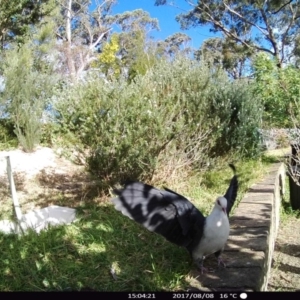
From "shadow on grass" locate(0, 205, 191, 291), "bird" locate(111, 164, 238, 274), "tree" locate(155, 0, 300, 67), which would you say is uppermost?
"tree" locate(155, 0, 300, 67)

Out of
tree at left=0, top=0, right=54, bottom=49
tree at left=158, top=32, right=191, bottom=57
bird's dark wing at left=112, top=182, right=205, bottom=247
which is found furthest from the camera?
tree at left=0, top=0, right=54, bottom=49

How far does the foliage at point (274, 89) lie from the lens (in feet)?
14.5

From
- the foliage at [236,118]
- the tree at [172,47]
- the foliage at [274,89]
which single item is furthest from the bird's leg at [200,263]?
the foliage at [274,89]

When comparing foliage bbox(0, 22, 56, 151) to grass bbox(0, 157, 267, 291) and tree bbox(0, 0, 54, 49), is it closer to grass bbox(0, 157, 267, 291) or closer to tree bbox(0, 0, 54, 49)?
tree bbox(0, 0, 54, 49)

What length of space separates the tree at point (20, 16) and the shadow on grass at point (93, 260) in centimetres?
439

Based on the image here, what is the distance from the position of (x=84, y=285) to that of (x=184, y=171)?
5.96 ft

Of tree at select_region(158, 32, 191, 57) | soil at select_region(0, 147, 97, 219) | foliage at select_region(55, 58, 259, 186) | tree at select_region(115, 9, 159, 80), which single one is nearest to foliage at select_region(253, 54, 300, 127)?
tree at select_region(158, 32, 191, 57)

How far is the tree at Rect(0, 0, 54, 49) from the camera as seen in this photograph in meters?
5.43

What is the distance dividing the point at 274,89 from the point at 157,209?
396cm

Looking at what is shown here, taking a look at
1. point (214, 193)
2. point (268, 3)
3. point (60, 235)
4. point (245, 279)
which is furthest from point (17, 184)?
point (268, 3)

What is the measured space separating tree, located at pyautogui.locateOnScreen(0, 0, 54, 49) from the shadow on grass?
439 cm

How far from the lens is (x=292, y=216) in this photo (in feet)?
9.89

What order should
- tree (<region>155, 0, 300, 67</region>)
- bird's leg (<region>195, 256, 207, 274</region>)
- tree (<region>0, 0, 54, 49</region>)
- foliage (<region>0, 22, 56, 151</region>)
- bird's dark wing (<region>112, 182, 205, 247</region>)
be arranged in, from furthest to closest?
tree (<region>155, 0, 300, 67</region>) < tree (<region>0, 0, 54, 49</region>) < foliage (<region>0, 22, 56, 151</region>) < bird's leg (<region>195, 256, 207, 274</region>) < bird's dark wing (<region>112, 182, 205, 247</region>)

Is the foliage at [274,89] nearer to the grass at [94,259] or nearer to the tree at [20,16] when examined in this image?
the grass at [94,259]
